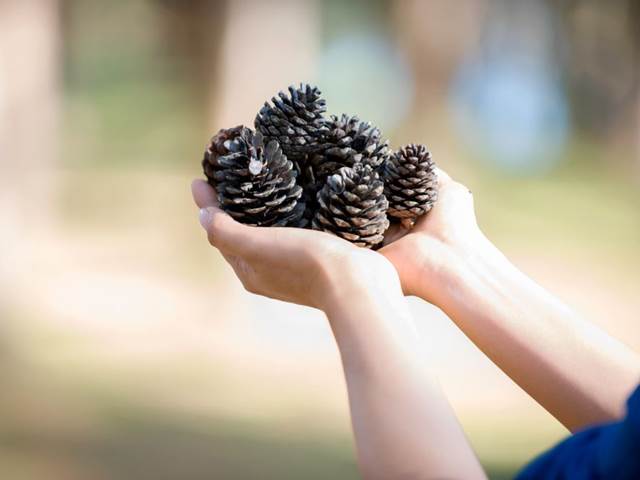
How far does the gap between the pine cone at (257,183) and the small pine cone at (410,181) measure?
0.09 metres

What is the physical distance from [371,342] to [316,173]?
295 millimetres

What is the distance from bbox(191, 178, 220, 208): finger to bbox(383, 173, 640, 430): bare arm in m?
0.17

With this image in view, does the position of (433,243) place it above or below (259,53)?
below

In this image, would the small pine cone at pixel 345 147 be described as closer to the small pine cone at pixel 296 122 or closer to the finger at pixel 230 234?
the small pine cone at pixel 296 122

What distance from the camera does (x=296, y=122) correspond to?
74 centimetres

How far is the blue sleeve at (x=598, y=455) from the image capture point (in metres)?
0.36

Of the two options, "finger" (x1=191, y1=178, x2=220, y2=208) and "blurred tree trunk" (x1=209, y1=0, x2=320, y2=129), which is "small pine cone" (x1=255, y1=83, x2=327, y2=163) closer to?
"finger" (x1=191, y1=178, x2=220, y2=208)

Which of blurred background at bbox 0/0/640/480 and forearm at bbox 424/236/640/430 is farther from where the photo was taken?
blurred background at bbox 0/0/640/480

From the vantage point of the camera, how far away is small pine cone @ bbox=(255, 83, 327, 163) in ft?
2.43

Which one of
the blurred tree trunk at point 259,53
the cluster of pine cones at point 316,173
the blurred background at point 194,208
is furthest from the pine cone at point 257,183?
the blurred tree trunk at point 259,53

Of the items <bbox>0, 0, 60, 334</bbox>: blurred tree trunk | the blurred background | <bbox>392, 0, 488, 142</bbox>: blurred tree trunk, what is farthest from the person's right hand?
<bbox>392, 0, 488, 142</bbox>: blurred tree trunk

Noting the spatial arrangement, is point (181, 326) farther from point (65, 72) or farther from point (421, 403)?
point (421, 403)

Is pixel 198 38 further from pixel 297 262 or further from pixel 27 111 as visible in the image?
pixel 297 262

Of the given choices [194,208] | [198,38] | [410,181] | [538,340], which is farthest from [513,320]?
[198,38]
